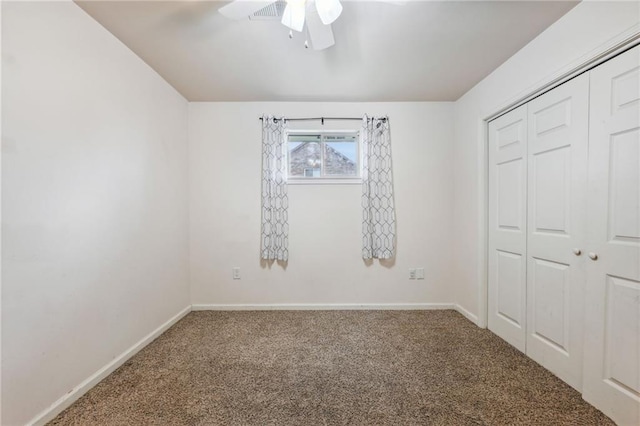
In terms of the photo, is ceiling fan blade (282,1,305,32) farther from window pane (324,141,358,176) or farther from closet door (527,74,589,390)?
closet door (527,74,589,390)

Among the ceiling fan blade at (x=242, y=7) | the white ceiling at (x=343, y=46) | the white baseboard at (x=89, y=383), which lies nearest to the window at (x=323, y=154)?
the white ceiling at (x=343, y=46)

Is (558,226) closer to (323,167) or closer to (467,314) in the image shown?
(467,314)

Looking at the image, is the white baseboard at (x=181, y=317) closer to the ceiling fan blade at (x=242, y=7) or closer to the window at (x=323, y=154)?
the window at (x=323, y=154)

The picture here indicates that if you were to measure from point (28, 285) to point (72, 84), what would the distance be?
1152 mm

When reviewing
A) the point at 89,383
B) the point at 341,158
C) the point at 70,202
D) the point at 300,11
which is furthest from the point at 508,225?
the point at 89,383

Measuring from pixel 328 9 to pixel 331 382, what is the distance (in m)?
2.21

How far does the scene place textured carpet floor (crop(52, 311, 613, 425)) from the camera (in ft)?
4.34

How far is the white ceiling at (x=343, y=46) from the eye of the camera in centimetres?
149

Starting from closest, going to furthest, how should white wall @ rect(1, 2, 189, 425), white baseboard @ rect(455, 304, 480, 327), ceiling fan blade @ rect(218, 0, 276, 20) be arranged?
1. white wall @ rect(1, 2, 189, 425)
2. ceiling fan blade @ rect(218, 0, 276, 20)
3. white baseboard @ rect(455, 304, 480, 327)

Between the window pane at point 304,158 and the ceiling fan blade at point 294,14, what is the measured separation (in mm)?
1482

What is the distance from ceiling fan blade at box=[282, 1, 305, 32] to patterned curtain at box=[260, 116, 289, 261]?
1350 mm

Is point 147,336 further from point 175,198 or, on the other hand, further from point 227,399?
point 175,198

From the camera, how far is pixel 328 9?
1.28 metres

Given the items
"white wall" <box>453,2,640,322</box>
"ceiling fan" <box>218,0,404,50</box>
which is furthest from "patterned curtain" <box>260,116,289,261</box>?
"white wall" <box>453,2,640,322</box>
